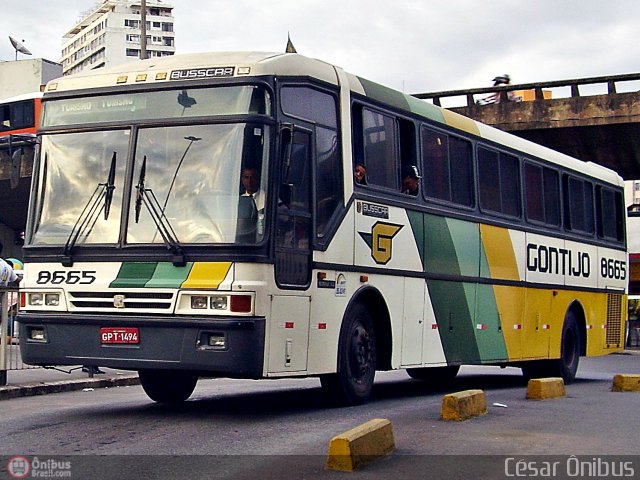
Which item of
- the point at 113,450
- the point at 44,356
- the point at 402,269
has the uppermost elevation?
the point at 402,269

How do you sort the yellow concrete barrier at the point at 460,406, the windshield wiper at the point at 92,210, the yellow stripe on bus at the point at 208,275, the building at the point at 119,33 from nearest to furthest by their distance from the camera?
the yellow stripe on bus at the point at 208,275, the yellow concrete barrier at the point at 460,406, the windshield wiper at the point at 92,210, the building at the point at 119,33

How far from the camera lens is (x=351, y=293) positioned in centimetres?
1140

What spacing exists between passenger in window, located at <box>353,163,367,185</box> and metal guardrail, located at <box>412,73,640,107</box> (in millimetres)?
20834

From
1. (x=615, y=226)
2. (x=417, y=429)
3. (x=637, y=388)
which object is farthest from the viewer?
(x=615, y=226)

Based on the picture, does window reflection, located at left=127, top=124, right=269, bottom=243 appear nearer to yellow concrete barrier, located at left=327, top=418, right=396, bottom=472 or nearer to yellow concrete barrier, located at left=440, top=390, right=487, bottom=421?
yellow concrete barrier, located at left=440, top=390, right=487, bottom=421

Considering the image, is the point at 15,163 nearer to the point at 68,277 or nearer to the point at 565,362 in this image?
the point at 68,277

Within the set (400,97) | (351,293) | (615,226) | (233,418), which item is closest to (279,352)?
(233,418)

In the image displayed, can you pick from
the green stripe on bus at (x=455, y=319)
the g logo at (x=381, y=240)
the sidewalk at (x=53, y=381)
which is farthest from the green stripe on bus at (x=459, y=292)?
the sidewalk at (x=53, y=381)

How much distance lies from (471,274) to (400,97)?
263cm

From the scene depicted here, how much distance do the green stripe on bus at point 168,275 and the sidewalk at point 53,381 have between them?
445cm

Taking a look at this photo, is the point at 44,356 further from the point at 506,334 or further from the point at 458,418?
the point at 506,334

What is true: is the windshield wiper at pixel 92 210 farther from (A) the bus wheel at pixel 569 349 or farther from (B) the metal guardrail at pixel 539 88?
(B) the metal guardrail at pixel 539 88

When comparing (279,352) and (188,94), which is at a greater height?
(188,94)

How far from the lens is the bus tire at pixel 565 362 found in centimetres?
1769
